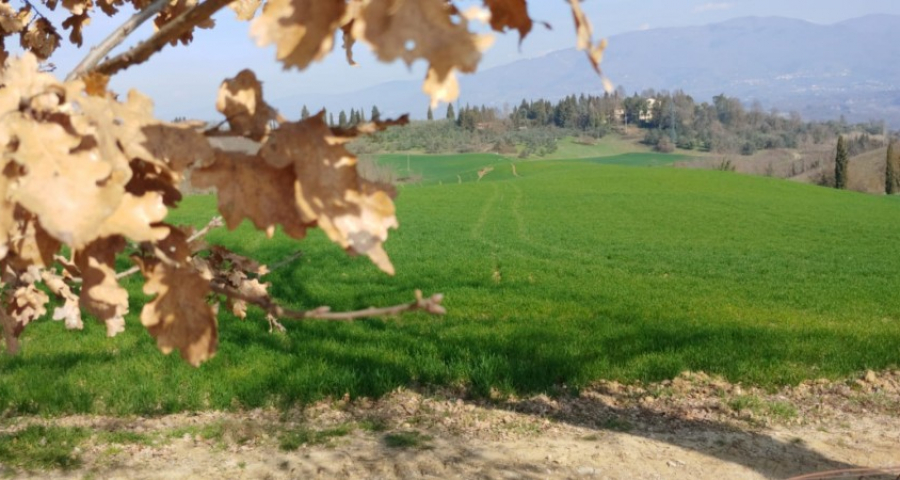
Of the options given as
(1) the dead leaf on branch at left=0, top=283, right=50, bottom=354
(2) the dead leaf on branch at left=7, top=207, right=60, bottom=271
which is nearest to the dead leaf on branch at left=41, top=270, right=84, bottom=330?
(1) the dead leaf on branch at left=0, top=283, right=50, bottom=354

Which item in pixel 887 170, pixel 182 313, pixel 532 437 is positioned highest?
pixel 182 313

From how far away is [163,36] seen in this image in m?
1.17

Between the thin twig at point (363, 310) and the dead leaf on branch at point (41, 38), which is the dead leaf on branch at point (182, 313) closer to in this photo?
the thin twig at point (363, 310)

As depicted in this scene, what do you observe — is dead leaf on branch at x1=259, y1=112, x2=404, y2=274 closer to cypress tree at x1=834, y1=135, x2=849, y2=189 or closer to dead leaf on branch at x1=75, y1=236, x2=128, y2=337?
dead leaf on branch at x1=75, y1=236, x2=128, y2=337

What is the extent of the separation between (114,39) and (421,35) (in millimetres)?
833

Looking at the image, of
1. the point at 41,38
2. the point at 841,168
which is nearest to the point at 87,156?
the point at 41,38

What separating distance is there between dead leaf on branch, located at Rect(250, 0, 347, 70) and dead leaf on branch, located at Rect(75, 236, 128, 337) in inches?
14.7

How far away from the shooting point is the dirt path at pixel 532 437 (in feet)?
15.2

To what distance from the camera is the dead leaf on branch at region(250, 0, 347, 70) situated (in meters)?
0.88

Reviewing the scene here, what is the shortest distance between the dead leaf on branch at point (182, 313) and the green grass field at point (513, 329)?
4.99 meters

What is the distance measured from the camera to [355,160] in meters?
0.97

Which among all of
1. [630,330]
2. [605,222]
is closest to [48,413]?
[630,330]

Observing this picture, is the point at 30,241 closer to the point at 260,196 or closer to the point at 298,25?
the point at 260,196

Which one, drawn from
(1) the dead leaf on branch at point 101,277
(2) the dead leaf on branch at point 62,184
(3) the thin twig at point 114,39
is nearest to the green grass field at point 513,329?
(3) the thin twig at point 114,39
